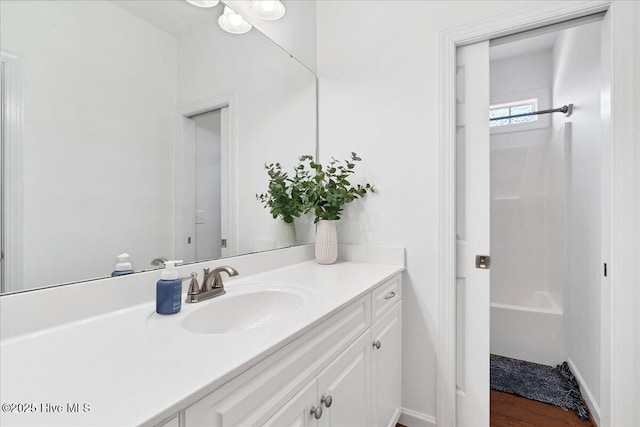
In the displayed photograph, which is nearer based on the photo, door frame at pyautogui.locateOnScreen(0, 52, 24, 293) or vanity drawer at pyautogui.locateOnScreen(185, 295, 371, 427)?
vanity drawer at pyautogui.locateOnScreen(185, 295, 371, 427)

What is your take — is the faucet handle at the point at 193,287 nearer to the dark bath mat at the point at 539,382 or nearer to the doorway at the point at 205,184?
the doorway at the point at 205,184

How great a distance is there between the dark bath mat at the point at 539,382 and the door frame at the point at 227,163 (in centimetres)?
186

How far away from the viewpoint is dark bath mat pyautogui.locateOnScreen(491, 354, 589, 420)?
1.71 metres

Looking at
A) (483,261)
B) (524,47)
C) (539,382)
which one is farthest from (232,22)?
(539,382)

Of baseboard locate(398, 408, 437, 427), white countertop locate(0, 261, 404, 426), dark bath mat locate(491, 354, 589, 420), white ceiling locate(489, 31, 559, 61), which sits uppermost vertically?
white ceiling locate(489, 31, 559, 61)

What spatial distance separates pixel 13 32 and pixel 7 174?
0.33 m

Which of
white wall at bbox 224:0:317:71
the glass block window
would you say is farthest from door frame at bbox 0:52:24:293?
the glass block window

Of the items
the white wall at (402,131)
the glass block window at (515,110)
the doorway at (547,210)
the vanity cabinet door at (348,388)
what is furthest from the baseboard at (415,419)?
the glass block window at (515,110)

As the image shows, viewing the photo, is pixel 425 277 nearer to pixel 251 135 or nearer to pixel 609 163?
pixel 609 163

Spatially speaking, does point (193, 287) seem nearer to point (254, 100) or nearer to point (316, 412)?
point (316, 412)

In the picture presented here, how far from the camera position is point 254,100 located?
57.1 inches

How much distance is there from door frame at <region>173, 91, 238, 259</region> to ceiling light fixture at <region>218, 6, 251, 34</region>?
0.27 meters

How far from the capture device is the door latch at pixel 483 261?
1.46m

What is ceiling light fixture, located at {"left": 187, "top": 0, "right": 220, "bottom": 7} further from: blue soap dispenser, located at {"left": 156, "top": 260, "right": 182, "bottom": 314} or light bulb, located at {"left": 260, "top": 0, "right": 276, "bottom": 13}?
blue soap dispenser, located at {"left": 156, "top": 260, "right": 182, "bottom": 314}
